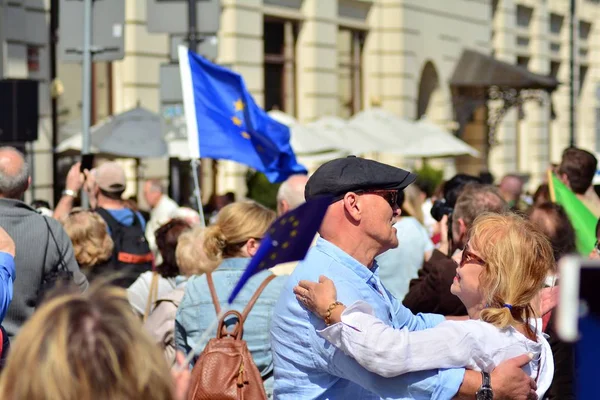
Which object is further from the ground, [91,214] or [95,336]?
[95,336]

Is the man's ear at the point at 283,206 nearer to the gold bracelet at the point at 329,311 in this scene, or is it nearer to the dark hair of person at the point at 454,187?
the dark hair of person at the point at 454,187

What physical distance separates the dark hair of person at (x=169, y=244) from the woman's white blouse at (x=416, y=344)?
3799mm

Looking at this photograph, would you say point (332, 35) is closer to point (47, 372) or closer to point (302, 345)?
point (302, 345)

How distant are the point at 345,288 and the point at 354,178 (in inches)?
15.1

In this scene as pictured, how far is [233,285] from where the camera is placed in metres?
5.62

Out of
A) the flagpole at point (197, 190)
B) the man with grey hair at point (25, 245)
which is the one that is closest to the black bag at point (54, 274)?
the man with grey hair at point (25, 245)

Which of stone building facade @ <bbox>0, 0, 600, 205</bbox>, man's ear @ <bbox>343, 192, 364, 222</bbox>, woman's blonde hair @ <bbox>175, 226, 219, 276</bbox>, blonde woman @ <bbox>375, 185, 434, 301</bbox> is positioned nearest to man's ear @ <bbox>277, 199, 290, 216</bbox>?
blonde woman @ <bbox>375, 185, 434, 301</bbox>

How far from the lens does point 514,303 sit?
381 cm

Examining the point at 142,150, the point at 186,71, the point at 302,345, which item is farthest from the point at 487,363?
the point at 142,150

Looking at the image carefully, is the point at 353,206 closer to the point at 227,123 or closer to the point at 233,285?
the point at 233,285

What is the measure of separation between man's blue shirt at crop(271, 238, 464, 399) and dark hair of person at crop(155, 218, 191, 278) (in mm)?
3390

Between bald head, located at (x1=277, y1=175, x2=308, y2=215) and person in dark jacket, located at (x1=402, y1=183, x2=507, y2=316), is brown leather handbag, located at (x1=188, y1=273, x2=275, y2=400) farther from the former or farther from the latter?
bald head, located at (x1=277, y1=175, x2=308, y2=215)

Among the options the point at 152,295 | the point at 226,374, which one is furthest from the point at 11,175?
the point at 226,374

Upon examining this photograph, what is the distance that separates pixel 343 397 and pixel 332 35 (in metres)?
20.8
